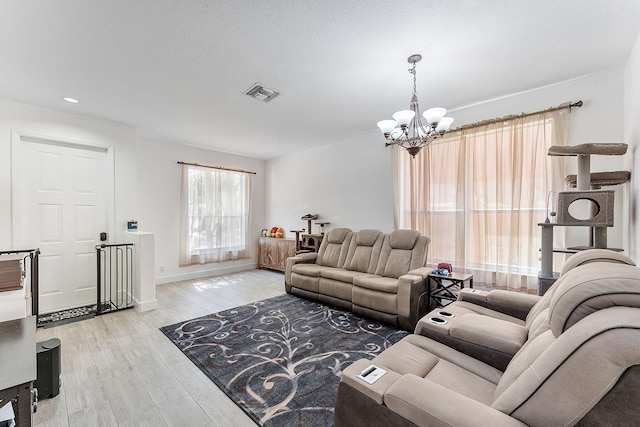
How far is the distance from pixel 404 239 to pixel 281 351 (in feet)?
6.86

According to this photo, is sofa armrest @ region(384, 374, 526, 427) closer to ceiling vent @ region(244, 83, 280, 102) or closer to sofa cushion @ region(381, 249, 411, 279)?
sofa cushion @ region(381, 249, 411, 279)

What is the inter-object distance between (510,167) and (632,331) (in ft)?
9.86

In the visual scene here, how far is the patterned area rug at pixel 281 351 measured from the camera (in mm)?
1808

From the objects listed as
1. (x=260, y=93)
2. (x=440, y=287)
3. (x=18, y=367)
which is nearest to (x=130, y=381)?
(x=18, y=367)

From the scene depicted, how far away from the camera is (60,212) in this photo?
352 centimetres

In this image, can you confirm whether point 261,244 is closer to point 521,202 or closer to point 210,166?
point 210,166

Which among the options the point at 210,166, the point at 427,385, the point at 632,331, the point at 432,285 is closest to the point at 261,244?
the point at 210,166

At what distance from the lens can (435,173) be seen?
3.77 m

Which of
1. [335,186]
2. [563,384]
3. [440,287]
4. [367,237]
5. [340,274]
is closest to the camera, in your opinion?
[563,384]

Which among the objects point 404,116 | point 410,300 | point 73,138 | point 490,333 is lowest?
point 410,300

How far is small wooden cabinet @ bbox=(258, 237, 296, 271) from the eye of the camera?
554cm

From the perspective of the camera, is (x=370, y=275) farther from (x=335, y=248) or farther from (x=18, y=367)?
(x=18, y=367)

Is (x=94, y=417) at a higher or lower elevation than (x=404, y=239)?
lower

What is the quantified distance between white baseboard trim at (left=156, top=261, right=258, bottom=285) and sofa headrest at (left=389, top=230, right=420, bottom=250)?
12.1 ft
